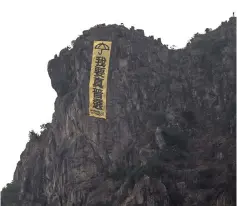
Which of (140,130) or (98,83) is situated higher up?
(98,83)

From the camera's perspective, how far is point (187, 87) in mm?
55125

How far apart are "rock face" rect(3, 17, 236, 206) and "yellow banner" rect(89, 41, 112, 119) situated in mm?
932

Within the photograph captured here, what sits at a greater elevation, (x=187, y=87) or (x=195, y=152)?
(x=187, y=87)

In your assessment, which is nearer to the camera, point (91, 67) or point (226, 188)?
point (226, 188)

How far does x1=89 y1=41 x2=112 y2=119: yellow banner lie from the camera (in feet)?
171

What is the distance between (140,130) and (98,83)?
4.75 metres

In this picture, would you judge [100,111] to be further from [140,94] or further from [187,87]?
[187,87]

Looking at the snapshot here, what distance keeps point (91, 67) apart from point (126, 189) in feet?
37.3

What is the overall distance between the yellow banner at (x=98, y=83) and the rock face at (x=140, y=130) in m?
0.93

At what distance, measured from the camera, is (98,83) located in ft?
172

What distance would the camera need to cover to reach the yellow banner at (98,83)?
5216 cm

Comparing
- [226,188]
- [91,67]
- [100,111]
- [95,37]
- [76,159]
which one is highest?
[95,37]

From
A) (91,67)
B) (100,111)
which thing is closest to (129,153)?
(100,111)

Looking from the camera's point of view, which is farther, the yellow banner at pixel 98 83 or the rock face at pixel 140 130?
the yellow banner at pixel 98 83
